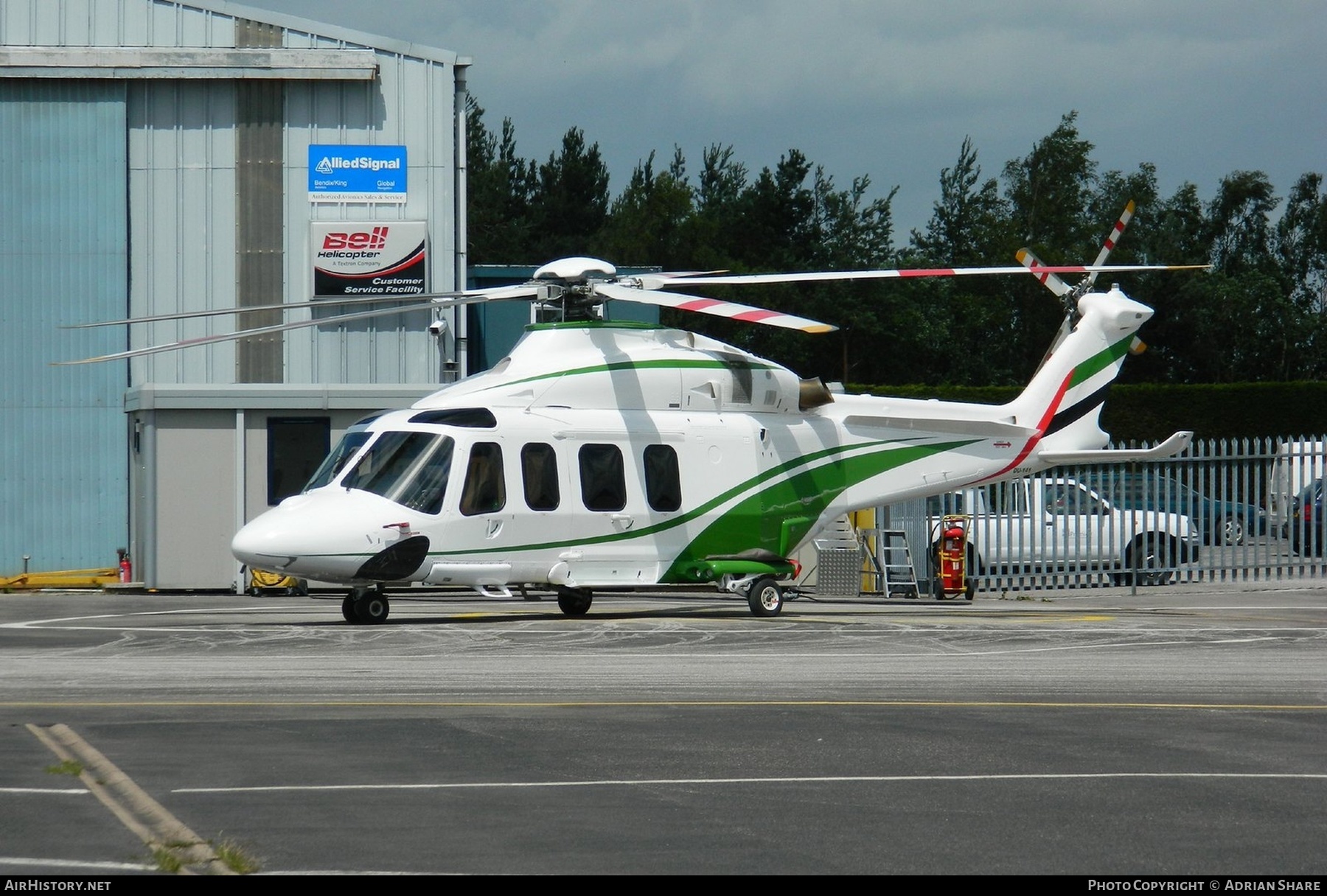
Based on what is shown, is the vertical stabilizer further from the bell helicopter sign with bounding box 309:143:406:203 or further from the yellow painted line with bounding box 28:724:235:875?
the yellow painted line with bounding box 28:724:235:875

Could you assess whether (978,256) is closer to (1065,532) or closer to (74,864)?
(1065,532)

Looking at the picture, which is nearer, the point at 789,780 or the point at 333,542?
the point at 789,780

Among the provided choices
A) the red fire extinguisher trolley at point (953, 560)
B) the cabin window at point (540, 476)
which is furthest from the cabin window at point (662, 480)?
the red fire extinguisher trolley at point (953, 560)

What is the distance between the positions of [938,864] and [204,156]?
24.0 m

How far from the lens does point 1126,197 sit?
230 ft

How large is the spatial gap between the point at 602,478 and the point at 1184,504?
37.7 ft

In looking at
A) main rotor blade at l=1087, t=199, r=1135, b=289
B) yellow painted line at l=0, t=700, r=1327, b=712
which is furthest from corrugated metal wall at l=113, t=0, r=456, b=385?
yellow painted line at l=0, t=700, r=1327, b=712

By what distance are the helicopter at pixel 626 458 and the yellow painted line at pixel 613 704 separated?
4.70 meters

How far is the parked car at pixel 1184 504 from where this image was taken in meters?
22.5

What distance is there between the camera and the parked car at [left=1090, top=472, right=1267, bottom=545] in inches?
886

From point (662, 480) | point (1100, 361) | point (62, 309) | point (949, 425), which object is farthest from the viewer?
point (62, 309)

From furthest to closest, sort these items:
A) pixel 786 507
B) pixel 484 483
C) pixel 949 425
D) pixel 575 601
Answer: pixel 949 425
pixel 786 507
pixel 575 601
pixel 484 483

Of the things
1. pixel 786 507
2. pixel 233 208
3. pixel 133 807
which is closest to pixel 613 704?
pixel 133 807

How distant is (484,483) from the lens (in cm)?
1576
